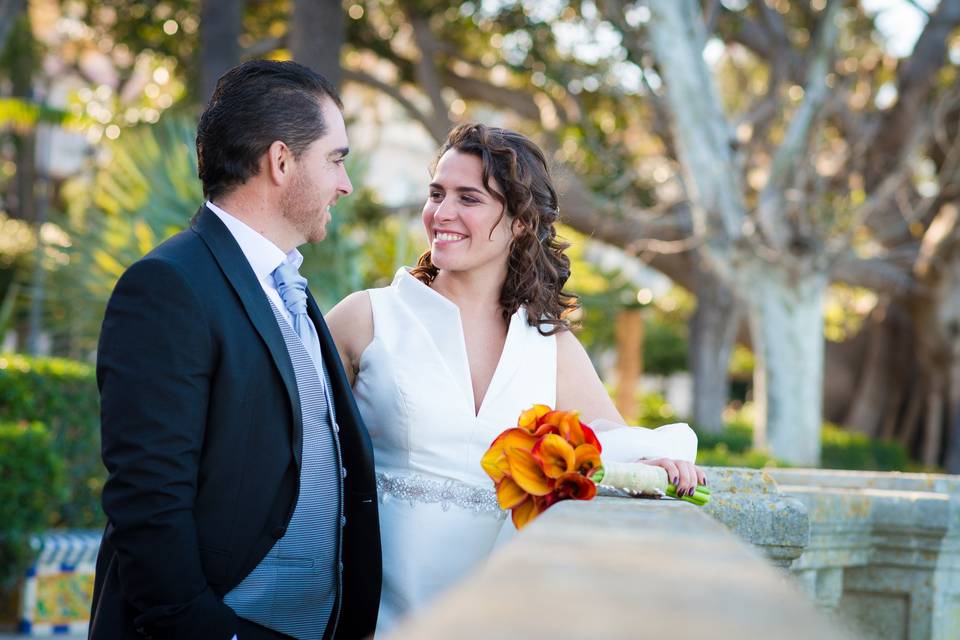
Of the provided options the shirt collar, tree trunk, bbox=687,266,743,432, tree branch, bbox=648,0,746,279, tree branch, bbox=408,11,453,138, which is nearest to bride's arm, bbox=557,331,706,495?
the shirt collar

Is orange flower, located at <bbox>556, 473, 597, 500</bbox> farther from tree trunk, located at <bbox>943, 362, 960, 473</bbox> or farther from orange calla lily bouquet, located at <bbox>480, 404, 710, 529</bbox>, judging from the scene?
tree trunk, located at <bbox>943, 362, 960, 473</bbox>

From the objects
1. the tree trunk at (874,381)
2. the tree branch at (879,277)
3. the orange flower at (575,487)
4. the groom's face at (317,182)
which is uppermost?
the tree branch at (879,277)

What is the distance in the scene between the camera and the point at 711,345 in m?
16.4

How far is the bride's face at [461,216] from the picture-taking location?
3.26 meters

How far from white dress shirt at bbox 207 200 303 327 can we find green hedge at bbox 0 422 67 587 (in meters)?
5.15

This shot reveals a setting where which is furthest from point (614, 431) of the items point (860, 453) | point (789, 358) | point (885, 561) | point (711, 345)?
point (711, 345)

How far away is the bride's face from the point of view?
10.7ft

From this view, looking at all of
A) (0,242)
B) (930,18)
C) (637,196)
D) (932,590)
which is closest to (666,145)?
(637,196)

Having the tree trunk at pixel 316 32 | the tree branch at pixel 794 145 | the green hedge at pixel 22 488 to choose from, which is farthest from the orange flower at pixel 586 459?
the tree branch at pixel 794 145

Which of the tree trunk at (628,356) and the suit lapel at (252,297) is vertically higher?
the tree trunk at (628,356)

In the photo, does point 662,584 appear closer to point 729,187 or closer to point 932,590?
point 932,590

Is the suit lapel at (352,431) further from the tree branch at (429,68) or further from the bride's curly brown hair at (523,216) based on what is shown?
the tree branch at (429,68)

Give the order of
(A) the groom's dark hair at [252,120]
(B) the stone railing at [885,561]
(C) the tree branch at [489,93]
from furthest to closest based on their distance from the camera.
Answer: (C) the tree branch at [489,93] < (B) the stone railing at [885,561] < (A) the groom's dark hair at [252,120]

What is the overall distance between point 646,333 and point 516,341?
25890 mm
